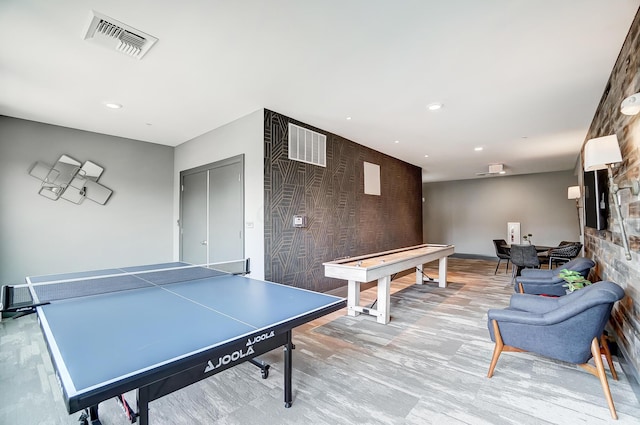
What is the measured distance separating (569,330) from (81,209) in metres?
6.16

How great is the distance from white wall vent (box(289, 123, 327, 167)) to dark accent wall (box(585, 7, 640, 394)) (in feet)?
11.2

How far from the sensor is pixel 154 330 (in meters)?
1.50

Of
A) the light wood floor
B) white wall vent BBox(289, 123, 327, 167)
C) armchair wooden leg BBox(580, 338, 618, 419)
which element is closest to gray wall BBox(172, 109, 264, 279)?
white wall vent BBox(289, 123, 327, 167)

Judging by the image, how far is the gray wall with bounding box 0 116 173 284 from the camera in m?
4.03

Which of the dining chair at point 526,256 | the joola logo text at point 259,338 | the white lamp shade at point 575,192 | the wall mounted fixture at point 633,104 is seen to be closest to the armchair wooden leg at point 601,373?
the wall mounted fixture at point 633,104

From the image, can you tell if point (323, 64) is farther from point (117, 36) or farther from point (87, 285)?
point (87, 285)

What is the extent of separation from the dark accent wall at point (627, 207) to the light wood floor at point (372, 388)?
416mm

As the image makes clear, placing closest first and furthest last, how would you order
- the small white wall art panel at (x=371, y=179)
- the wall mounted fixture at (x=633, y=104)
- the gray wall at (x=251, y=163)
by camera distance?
the wall mounted fixture at (x=633, y=104) < the gray wall at (x=251, y=163) < the small white wall art panel at (x=371, y=179)

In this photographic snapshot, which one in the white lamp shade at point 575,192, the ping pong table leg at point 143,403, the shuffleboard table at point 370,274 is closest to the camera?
the ping pong table leg at point 143,403

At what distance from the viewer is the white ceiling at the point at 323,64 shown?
2066 mm

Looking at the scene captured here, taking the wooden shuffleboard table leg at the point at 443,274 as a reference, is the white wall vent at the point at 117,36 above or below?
above

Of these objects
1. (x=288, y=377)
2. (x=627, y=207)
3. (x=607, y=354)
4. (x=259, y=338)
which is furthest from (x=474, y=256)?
(x=259, y=338)

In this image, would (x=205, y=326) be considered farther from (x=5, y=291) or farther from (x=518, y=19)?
(x=518, y=19)

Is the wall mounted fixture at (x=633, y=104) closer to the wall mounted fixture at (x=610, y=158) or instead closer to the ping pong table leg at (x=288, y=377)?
the wall mounted fixture at (x=610, y=158)
